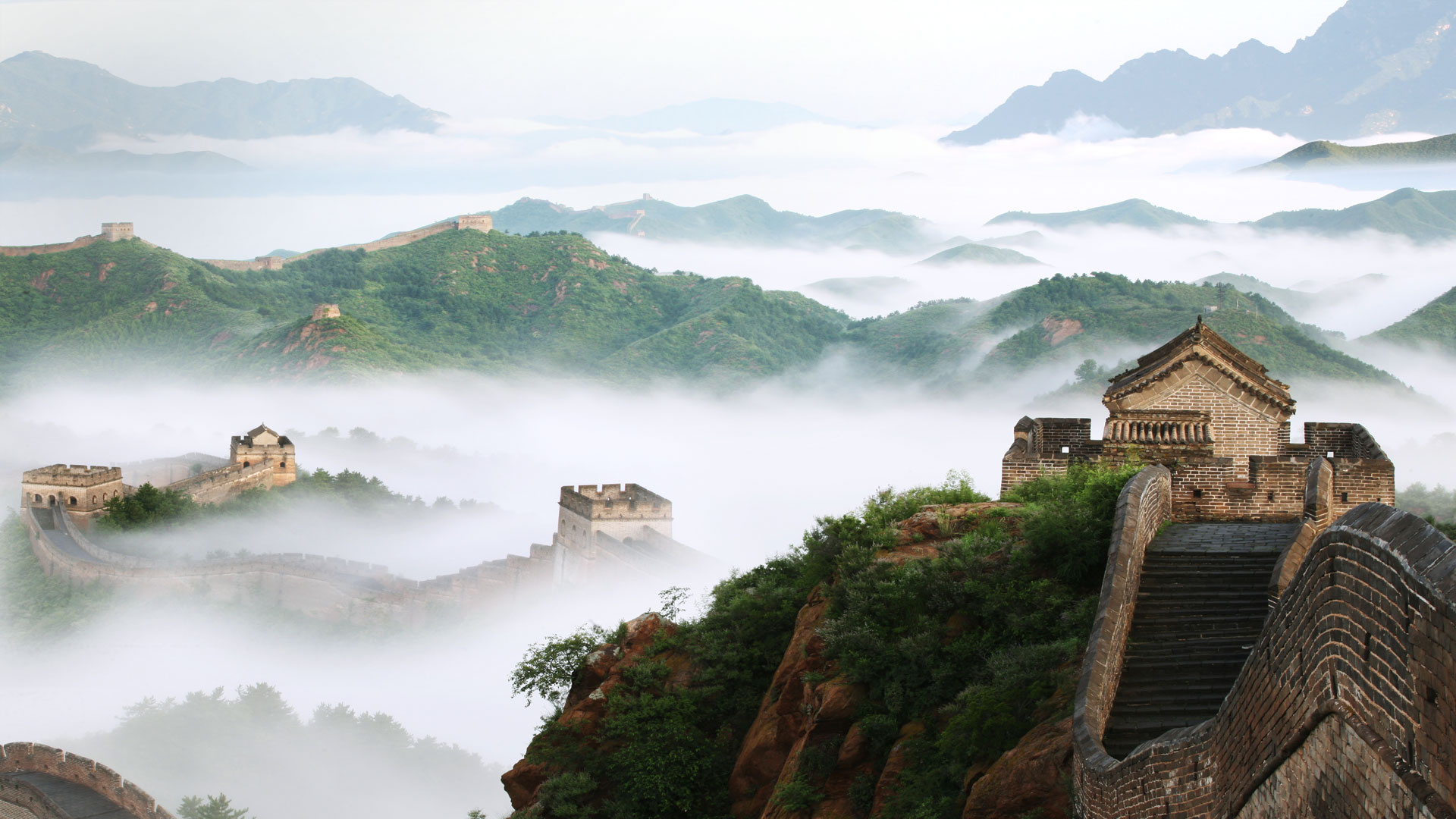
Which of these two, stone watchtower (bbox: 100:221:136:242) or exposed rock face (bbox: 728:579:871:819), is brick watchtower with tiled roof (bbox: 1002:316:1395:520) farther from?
stone watchtower (bbox: 100:221:136:242)

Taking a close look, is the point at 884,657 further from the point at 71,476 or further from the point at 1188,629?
the point at 71,476

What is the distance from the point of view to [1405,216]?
103m

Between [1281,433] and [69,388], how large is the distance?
529 ft

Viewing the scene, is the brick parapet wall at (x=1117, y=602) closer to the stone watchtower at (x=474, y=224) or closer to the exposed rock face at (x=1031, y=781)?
the exposed rock face at (x=1031, y=781)

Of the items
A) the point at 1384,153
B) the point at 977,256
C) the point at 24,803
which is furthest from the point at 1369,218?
the point at 24,803

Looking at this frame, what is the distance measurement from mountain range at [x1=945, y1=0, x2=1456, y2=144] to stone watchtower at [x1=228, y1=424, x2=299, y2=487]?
88012 millimetres

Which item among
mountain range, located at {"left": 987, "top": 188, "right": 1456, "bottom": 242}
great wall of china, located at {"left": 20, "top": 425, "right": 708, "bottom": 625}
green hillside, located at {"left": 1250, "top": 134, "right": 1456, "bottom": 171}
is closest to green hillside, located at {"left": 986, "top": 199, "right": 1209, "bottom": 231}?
mountain range, located at {"left": 987, "top": 188, "right": 1456, "bottom": 242}

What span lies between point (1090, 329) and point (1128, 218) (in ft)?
153

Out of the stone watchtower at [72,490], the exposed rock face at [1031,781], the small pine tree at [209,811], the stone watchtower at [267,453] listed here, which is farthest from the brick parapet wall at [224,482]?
the exposed rock face at [1031,781]

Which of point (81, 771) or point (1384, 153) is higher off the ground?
point (1384, 153)

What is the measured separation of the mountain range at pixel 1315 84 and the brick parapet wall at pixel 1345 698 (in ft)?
348

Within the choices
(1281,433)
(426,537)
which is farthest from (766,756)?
(426,537)

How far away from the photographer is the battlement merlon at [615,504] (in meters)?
74.4

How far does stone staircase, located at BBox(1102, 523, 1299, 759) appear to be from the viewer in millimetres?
10992
